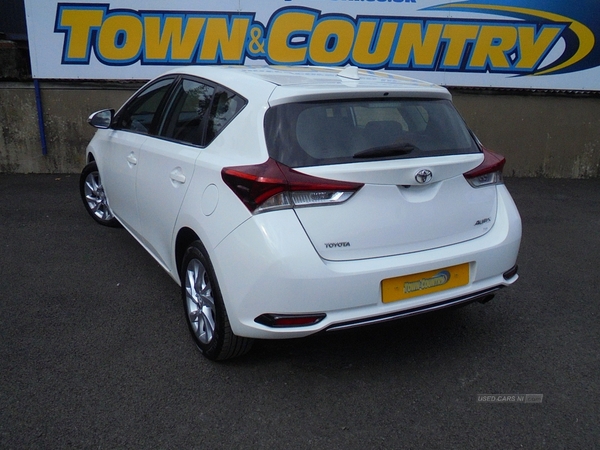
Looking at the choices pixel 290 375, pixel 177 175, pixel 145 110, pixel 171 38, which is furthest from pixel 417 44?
pixel 290 375

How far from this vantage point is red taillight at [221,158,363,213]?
2.80m

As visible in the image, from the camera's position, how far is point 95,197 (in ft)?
19.2

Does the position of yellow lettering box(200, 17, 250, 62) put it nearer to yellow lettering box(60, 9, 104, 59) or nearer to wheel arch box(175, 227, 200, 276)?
yellow lettering box(60, 9, 104, 59)

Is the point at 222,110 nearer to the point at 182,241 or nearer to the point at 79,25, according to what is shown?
the point at 182,241

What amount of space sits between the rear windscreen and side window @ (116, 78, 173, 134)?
158 centimetres

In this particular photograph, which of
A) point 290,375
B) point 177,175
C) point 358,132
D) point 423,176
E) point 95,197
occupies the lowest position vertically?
point 95,197

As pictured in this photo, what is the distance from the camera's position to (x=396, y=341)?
144 inches

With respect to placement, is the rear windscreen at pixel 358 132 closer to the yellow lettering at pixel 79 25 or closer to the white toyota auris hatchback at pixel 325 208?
the white toyota auris hatchback at pixel 325 208

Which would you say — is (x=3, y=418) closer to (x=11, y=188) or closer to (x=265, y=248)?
(x=265, y=248)

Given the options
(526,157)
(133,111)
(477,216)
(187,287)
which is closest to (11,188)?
(133,111)

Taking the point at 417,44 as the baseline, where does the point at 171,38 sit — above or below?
below

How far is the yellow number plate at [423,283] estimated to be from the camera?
9.63ft

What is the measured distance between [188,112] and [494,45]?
18.9 feet

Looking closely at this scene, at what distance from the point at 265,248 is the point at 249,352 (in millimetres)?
983
